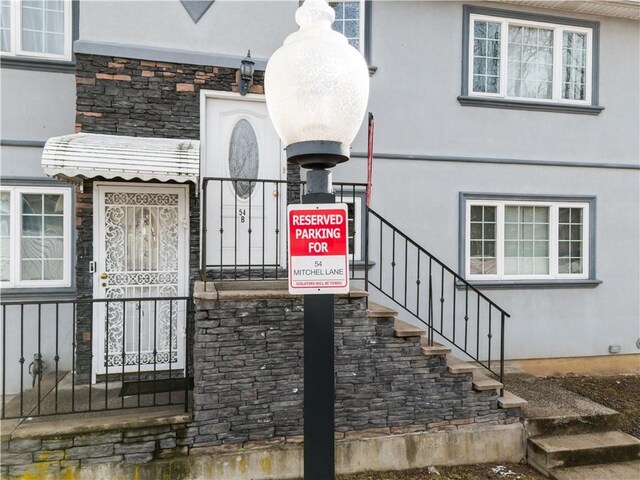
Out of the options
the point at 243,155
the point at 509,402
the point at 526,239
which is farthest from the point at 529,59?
the point at 509,402

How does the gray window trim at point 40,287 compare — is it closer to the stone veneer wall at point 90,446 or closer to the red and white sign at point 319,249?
the stone veneer wall at point 90,446

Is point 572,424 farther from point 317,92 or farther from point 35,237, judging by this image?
point 35,237

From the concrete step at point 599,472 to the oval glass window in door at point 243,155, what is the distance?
4.31m

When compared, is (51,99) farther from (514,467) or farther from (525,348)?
(525,348)

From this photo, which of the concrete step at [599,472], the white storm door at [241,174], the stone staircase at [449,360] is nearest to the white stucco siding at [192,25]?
the white storm door at [241,174]

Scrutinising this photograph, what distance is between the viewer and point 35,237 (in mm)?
4637

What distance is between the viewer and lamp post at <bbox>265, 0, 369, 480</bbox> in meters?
1.66

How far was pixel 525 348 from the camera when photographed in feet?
18.7

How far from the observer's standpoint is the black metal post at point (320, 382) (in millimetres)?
1789

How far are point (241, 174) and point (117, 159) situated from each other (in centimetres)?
139

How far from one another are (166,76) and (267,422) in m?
3.83

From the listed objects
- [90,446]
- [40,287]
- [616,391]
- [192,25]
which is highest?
[192,25]

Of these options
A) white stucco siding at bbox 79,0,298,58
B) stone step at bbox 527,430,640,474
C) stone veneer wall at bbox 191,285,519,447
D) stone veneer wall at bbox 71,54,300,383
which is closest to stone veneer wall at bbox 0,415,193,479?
stone veneer wall at bbox 191,285,519,447

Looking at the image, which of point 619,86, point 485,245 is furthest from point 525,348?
point 619,86
